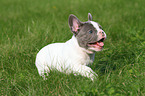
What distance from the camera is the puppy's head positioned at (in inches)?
113

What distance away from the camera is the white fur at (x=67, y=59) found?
2.92 metres

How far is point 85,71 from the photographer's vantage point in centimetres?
286

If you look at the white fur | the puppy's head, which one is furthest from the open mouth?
the white fur

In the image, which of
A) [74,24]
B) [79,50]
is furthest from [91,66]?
[74,24]

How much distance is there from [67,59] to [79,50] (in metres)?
0.22

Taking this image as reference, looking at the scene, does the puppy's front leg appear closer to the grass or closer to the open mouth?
the grass

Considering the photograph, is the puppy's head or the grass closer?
the grass

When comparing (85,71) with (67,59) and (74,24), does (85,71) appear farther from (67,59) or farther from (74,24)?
(74,24)

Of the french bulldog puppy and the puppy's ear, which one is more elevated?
the puppy's ear

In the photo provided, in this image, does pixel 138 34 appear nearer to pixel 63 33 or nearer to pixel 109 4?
pixel 63 33

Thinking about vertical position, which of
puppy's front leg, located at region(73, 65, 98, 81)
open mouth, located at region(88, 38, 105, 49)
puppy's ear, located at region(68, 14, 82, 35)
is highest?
puppy's ear, located at region(68, 14, 82, 35)

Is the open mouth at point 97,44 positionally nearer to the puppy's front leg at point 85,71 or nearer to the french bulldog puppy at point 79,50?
the french bulldog puppy at point 79,50

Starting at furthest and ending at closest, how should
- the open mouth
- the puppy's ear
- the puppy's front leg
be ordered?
the puppy's ear < the open mouth < the puppy's front leg

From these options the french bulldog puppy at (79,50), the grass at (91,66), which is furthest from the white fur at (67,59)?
the grass at (91,66)
